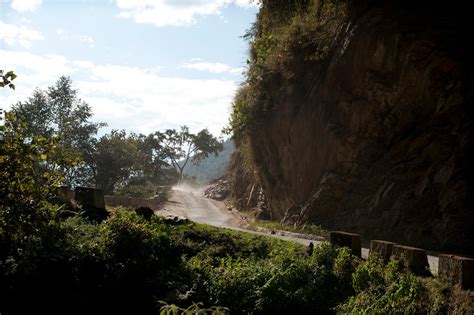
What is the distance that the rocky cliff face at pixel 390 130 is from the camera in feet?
54.7

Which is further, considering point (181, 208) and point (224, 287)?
point (181, 208)

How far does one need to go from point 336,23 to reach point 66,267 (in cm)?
1701

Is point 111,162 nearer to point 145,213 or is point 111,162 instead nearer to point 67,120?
point 67,120

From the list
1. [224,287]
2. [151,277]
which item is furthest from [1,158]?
[224,287]

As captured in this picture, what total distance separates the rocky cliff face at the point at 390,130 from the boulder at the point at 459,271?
6.45m

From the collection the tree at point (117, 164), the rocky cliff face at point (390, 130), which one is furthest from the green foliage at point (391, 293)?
the tree at point (117, 164)

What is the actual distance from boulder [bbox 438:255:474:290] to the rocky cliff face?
645cm

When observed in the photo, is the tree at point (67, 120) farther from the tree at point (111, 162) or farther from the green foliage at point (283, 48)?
the green foliage at point (283, 48)

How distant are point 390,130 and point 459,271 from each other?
1077 cm

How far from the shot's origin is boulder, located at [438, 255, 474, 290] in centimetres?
898

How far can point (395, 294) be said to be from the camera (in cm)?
946

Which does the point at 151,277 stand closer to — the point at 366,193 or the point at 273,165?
the point at 366,193

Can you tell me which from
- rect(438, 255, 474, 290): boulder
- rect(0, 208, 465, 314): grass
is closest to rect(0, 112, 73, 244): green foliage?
rect(0, 208, 465, 314): grass

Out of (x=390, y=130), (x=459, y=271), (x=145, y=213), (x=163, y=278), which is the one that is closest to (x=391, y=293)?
(x=459, y=271)
